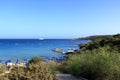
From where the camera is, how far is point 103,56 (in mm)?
12578

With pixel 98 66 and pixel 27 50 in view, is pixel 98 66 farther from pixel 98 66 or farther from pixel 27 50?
pixel 27 50

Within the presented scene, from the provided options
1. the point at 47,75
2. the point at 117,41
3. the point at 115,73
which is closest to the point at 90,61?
the point at 115,73

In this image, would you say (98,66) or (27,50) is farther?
(27,50)

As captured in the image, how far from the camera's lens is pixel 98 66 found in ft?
41.0

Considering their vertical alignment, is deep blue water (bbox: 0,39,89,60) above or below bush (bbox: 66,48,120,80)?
below

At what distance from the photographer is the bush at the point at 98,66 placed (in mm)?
11406

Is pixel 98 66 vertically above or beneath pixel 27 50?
above

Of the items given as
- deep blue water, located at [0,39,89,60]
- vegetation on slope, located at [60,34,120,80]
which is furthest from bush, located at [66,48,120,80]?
deep blue water, located at [0,39,89,60]

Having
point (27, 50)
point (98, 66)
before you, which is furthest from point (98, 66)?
point (27, 50)

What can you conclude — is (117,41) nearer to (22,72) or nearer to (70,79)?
(70,79)

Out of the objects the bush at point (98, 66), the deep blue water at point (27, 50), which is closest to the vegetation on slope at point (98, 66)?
the bush at point (98, 66)

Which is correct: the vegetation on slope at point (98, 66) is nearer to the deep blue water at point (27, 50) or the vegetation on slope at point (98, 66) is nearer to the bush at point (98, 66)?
the bush at point (98, 66)

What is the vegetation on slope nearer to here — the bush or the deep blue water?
the bush

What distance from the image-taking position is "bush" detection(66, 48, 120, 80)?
11.4 m
